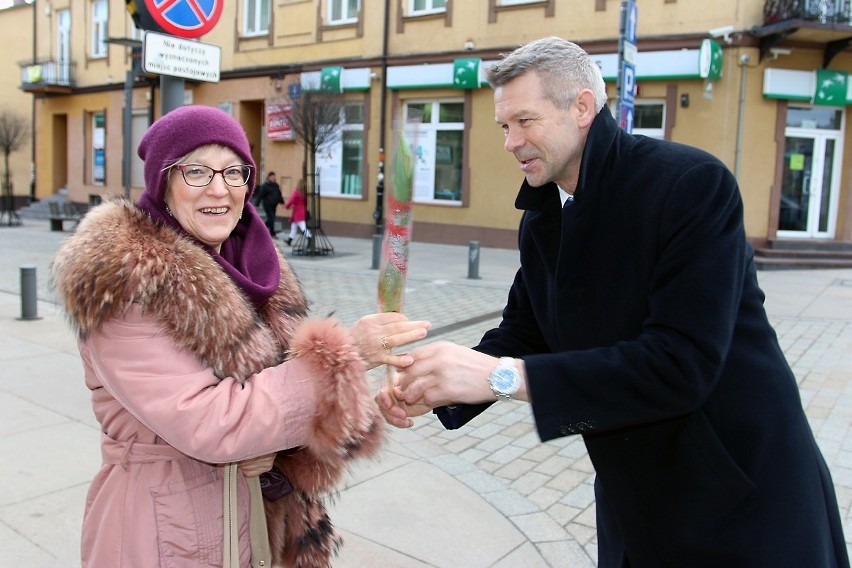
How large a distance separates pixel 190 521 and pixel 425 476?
8.75 feet

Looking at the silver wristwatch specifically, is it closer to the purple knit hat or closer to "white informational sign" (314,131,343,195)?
the purple knit hat

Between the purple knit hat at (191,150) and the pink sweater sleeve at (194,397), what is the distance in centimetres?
32

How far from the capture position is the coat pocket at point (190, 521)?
1.76m

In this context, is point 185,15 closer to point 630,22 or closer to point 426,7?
point 630,22

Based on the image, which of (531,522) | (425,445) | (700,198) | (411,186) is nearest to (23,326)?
(425,445)

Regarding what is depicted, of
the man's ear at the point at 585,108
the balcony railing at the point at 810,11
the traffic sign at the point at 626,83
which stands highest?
the balcony railing at the point at 810,11

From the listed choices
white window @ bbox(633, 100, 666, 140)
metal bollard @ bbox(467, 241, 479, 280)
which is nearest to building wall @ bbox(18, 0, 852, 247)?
white window @ bbox(633, 100, 666, 140)

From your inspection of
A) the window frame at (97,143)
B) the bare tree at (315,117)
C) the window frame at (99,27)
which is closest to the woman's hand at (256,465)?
the bare tree at (315,117)

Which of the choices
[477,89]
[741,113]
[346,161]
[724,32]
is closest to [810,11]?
[724,32]

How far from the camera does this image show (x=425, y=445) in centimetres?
492

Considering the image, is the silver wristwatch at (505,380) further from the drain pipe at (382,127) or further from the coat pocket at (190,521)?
the drain pipe at (382,127)

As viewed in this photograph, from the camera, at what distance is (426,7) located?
18266 mm

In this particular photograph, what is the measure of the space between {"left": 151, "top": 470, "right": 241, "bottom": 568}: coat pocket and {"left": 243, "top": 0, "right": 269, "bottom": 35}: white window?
70.8 feet

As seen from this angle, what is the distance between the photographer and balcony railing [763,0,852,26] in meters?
13.6
